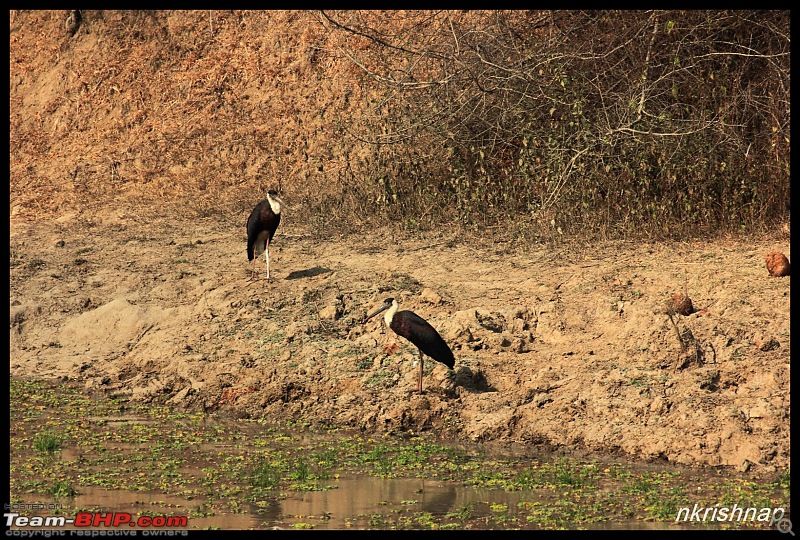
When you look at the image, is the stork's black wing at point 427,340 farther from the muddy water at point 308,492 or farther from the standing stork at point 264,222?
the standing stork at point 264,222

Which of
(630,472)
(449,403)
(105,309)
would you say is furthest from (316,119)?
(630,472)

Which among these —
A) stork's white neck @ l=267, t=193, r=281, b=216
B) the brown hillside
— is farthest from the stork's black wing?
stork's white neck @ l=267, t=193, r=281, b=216

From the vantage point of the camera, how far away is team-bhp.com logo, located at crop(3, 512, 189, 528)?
6004 millimetres

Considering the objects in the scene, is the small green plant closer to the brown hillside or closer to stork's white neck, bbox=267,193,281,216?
the brown hillside

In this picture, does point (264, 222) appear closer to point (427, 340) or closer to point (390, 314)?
point (390, 314)

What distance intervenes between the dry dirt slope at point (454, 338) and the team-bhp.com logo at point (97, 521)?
2.25 m

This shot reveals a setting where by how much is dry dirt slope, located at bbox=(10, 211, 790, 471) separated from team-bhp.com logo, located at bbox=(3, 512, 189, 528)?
2.25m

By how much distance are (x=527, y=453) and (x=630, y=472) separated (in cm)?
78

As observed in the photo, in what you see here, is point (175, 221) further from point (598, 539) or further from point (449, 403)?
point (598, 539)

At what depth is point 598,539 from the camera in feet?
18.9

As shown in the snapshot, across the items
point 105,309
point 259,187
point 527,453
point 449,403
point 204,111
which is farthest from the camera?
point 204,111

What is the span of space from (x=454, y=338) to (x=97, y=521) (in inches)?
145

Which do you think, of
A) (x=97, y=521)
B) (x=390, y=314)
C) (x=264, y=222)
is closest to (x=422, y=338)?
(x=390, y=314)
